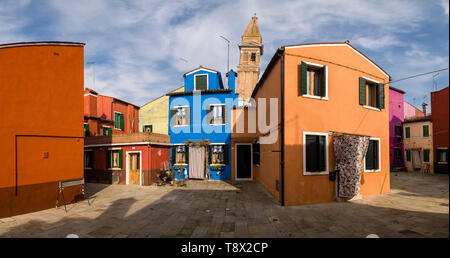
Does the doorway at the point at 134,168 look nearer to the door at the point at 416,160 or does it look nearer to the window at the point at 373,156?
the window at the point at 373,156

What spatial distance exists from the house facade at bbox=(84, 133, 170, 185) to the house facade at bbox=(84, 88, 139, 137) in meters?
3.58

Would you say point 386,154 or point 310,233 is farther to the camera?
point 386,154

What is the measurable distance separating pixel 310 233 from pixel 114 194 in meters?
9.54

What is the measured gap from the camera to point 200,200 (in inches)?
355

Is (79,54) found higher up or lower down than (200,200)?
higher up

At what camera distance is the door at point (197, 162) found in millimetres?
14430

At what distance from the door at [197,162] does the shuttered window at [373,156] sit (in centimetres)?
980

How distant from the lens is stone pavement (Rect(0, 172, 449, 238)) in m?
5.51

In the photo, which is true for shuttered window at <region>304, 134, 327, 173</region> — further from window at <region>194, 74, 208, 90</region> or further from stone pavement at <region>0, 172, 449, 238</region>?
window at <region>194, 74, 208, 90</region>

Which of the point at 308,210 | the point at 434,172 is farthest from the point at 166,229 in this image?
the point at 434,172

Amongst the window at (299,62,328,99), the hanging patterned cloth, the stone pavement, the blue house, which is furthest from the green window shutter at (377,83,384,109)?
the blue house

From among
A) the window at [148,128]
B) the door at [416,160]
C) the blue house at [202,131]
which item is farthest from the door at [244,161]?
the door at [416,160]

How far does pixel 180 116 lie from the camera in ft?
51.1

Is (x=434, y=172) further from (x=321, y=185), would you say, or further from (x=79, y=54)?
(x=79, y=54)
